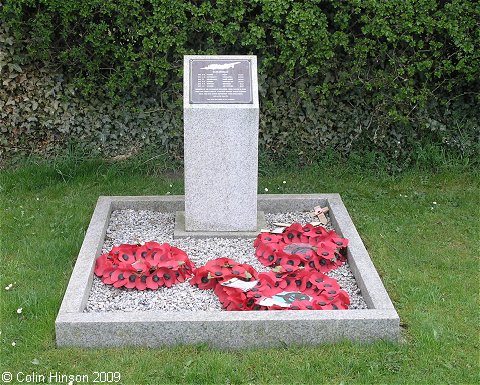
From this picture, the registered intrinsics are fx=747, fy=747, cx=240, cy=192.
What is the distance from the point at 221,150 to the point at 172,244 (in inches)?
33.0

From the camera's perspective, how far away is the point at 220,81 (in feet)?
18.9

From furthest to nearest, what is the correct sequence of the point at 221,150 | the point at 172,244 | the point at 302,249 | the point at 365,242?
the point at 365,242 → the point at 172,244 → the point at 221,150 → the point at 302,249

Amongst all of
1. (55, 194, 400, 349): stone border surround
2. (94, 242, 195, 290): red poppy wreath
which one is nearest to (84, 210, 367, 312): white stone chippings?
(94, 242, 195, 290): red poppy wreath

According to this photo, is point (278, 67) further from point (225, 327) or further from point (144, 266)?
point (225, 327)

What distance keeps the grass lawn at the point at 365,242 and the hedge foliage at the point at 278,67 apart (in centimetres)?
40

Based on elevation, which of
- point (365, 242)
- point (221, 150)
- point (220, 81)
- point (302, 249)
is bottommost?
point (365, 242)

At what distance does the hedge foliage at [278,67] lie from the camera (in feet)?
23.1

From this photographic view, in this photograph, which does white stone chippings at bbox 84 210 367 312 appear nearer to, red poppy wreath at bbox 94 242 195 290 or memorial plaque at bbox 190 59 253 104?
red poppy wreath at bbox 94 242 195 290

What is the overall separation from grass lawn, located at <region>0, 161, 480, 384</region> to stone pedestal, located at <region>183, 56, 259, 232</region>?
101 cm

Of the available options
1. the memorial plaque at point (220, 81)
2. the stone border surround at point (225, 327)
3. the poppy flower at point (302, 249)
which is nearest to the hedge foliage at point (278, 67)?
the memorial plaque at point (220, 81)

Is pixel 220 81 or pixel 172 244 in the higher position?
pixel 220 81

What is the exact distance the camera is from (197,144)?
5707 millimetres

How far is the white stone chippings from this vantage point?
489cm

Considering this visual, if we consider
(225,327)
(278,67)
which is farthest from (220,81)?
(225,327)
